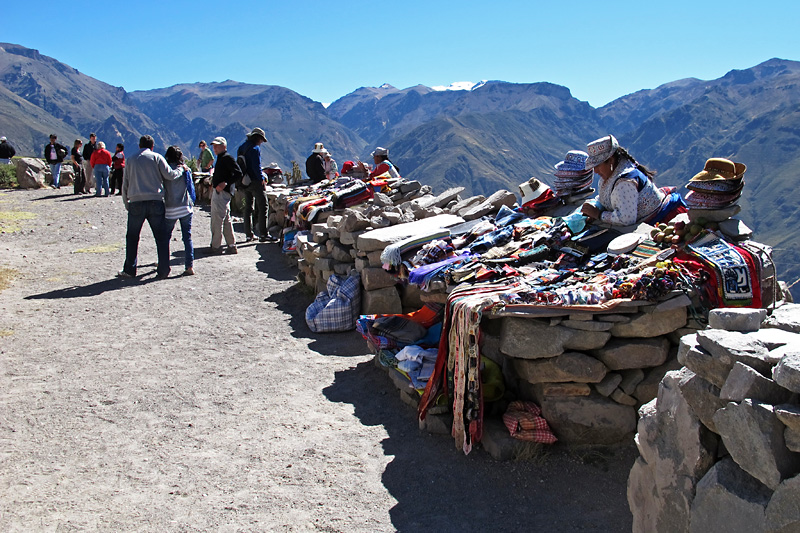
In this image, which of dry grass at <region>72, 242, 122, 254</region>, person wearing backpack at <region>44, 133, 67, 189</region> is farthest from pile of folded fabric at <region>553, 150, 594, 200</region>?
person wearing backpack at <region>44, 133, 67, 189</region>

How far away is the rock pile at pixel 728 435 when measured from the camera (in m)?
2.30

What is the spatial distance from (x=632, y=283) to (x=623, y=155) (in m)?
1.93

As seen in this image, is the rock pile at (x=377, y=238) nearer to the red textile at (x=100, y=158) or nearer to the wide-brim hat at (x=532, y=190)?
the wide-brim hat at (x=532, y=190)

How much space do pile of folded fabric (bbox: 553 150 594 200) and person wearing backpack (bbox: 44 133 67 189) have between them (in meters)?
19.2

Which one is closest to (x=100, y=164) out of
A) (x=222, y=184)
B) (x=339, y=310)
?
(x=222, y=184)

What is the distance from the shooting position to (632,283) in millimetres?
4539

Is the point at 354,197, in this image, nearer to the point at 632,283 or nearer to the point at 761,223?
the point at 632,283

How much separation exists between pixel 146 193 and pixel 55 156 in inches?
593

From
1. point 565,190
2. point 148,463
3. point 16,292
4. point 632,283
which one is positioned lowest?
point 148,463

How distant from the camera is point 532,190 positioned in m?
7.61

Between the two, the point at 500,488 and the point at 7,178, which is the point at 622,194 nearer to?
the point at 500,488

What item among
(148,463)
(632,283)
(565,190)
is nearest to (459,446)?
(632,283)

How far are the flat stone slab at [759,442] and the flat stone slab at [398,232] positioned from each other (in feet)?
16.2

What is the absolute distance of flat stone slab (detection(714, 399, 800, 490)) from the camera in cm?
230
